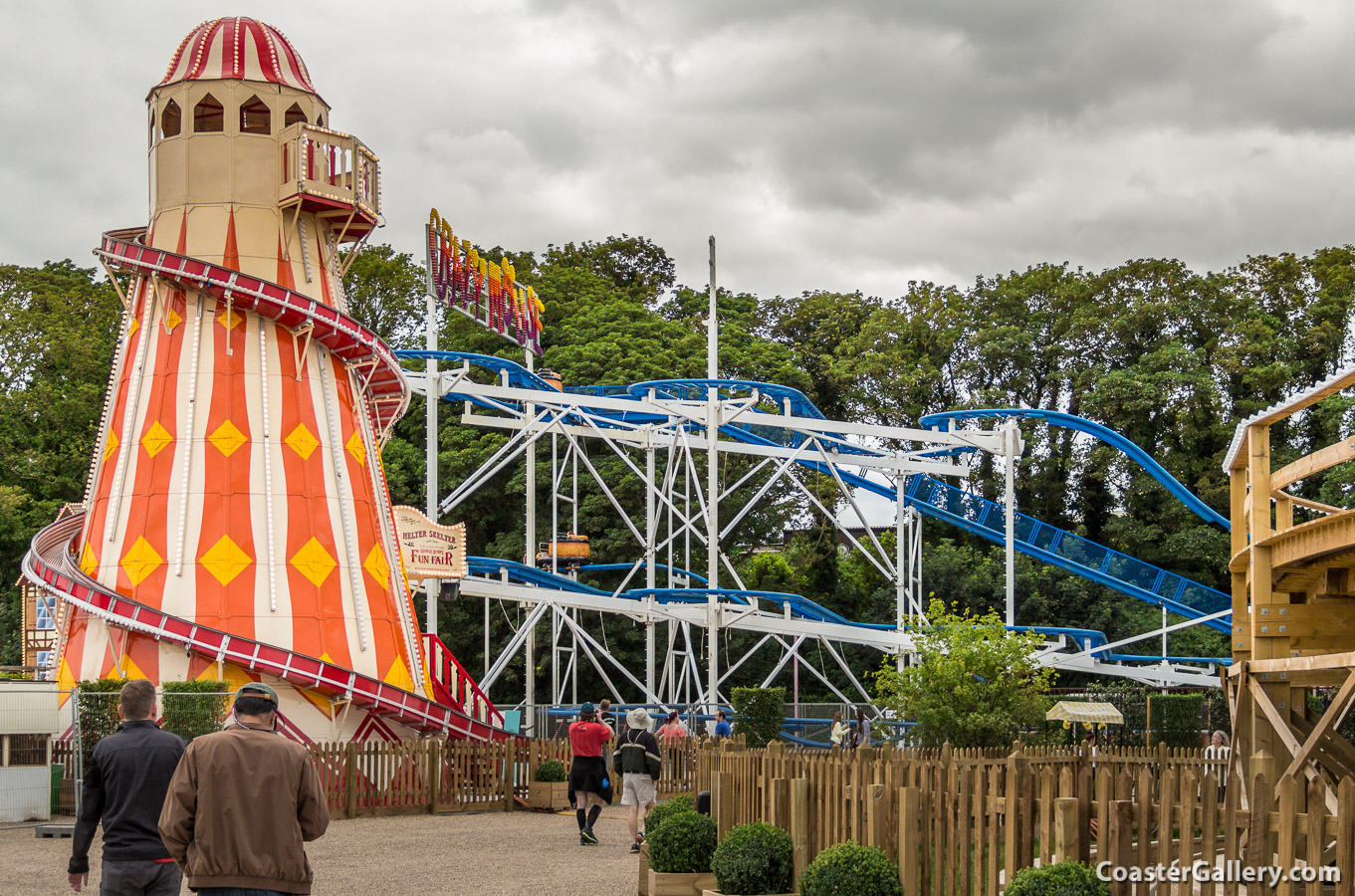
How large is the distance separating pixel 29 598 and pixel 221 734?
26.4 m

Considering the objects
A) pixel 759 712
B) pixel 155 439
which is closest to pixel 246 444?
pixel 155 439

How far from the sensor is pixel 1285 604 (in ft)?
37.3

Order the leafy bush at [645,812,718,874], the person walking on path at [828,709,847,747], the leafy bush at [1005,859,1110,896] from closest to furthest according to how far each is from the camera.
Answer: the leafy bush at [1005,859,1110,896]
the leafy bush at [645,812,718,874]
the person walking on path at [828,709,847,747]

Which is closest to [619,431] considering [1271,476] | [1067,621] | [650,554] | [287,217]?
[650,554]

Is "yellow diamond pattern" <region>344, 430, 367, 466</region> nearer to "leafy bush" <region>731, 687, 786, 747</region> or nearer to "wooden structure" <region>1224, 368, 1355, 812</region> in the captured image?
"leafy bush" <region>731, 687, 786, 747</region>

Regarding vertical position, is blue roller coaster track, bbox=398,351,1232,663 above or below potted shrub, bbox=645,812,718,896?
above

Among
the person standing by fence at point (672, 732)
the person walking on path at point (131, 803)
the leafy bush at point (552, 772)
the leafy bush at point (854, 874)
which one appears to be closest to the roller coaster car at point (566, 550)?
the person standing by fence at point (672, 732)

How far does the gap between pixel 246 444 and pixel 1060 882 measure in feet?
58.5

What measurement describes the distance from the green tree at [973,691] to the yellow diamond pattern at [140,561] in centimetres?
1123

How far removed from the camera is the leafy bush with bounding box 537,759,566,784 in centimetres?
2078

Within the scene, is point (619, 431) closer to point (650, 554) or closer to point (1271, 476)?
point (650, 554)

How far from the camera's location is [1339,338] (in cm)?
4388

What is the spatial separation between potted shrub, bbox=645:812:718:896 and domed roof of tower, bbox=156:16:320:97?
17130mm

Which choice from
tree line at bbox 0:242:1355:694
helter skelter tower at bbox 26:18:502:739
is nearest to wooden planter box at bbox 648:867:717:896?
helter skelter tower at bbox 26:18:502:739
